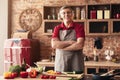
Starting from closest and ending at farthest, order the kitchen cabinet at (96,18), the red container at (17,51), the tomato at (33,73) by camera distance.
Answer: the tomato at (33,73) → the red container at (17,51) → the kitchen cabinet at (96,18)

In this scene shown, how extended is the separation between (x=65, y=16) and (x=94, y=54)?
288 cm

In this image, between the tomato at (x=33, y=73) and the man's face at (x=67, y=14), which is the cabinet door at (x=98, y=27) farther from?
the tomato at (x=33, y=73)

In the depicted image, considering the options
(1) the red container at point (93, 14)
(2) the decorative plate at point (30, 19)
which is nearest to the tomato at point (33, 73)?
(1) the red container at point (93, 14)

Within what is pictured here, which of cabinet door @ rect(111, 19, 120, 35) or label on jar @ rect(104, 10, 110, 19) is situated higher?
label on jar @ rect(104, 10, 110, 19)

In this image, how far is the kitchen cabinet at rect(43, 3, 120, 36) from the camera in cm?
568

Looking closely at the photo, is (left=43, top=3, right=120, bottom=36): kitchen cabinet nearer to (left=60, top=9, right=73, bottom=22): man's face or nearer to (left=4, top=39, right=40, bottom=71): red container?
(left=4, top=39, right=40, bottom=71): red container

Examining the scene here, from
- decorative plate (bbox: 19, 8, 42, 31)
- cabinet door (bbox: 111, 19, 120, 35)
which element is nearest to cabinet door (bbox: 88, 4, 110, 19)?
cabinet door (bbox: 111, 19, 120, 35)

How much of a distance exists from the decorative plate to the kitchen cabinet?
317 millimetres

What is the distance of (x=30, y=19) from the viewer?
20.7 ft

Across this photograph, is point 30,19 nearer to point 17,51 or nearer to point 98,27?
point 17,51

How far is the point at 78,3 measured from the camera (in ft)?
19.9

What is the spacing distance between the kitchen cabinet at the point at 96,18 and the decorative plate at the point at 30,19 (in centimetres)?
32

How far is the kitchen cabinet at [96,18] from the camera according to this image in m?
5.68

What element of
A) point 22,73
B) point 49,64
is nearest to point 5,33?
point 49,64
